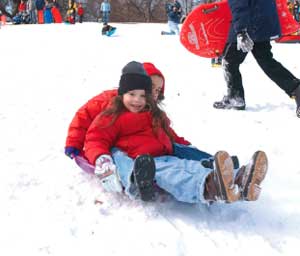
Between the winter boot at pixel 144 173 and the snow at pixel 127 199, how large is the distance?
0.18m

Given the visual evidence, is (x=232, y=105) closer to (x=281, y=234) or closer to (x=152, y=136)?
(x=152, y=136)

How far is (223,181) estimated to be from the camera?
6.58ft

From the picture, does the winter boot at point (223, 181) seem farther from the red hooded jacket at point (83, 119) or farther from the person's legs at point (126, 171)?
the red hooded jacket at point (83, 119)

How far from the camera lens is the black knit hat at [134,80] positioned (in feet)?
8.84

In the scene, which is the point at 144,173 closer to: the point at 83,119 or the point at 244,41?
the point at 83,119

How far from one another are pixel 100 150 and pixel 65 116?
1.82 m

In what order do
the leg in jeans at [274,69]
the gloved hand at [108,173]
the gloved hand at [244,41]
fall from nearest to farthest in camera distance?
the gloved hand at [108,173] → the gloved hand at [244,41] → the leg in jeans at [274,69]

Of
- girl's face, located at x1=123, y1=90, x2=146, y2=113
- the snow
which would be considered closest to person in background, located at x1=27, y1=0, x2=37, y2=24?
the snow

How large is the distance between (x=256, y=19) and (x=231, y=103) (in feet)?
2.89

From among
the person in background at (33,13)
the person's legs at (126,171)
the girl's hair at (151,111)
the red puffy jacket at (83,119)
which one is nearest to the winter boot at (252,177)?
the person's legs at (126,171)

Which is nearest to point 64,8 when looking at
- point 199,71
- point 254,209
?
point 199,71

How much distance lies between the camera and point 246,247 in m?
1.98

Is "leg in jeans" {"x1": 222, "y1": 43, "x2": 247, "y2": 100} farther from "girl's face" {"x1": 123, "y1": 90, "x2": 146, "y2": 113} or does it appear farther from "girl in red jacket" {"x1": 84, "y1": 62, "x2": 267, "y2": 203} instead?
"girl's face" {"x1": 123, "y1": 90, "x2": 146, "y2": 113}

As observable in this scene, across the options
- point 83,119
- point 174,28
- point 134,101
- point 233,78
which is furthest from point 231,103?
point 174,28
